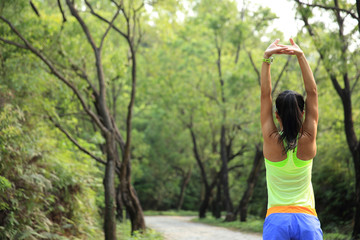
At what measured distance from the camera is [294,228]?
219cm

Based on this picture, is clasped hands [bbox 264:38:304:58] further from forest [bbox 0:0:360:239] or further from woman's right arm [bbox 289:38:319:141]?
forest [bbox 0:0:360:239]

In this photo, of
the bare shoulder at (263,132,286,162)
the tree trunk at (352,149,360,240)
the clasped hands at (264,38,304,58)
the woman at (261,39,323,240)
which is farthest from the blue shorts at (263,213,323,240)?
the tree trunk at (352,149,360,240)

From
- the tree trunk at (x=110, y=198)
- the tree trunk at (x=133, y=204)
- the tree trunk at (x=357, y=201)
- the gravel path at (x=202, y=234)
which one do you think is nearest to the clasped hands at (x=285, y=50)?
the tree trunk at (x=110, y=198)

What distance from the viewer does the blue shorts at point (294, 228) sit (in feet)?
7.11

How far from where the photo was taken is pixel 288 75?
16438mm

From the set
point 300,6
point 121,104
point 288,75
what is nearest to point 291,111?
point 300,6

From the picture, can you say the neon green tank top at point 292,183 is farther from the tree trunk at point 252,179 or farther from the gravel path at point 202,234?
the tree trunk at point 252,179

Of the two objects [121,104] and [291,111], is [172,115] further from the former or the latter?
[291,111]

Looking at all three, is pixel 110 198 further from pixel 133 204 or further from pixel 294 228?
pixel 294 228

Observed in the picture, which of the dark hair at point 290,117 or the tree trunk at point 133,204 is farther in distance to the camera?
the tree trunk at point 133,204

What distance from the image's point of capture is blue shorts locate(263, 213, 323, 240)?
217cm

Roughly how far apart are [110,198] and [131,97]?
315 cm

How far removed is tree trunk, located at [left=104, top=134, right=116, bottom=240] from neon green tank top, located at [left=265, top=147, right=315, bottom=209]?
7.89 metres

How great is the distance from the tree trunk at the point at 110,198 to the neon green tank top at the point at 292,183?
7894 mm
